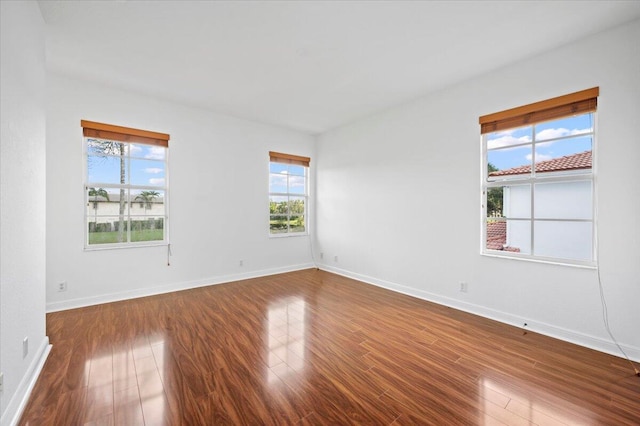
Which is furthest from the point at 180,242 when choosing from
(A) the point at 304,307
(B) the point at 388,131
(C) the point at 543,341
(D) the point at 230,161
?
(C) the point at 543,341

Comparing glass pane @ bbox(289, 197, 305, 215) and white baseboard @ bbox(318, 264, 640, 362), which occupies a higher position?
glass pane @ bbox(289, 197, 305, 215)

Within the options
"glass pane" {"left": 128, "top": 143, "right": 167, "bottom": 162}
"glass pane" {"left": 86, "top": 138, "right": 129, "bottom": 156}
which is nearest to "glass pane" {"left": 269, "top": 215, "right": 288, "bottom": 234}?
"glass pane" {"left": 128, "top": 143, "right": 167, "bottom": 162}

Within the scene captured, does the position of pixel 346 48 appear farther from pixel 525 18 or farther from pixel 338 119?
pixel 338 119

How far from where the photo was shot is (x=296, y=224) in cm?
570

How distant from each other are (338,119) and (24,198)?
4201 mm

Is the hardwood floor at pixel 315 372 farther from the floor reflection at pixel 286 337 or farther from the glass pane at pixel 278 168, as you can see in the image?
the glass pane at pixel 278 168

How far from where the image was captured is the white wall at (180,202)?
3332 mm

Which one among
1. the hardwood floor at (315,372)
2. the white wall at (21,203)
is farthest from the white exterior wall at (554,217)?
the white wall at (21,203)

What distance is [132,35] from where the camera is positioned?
2525 mm

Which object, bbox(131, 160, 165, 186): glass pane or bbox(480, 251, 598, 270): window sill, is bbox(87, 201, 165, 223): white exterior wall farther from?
bbox(480, 251, 598, 270): window sill

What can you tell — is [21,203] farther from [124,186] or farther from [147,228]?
[147,228]

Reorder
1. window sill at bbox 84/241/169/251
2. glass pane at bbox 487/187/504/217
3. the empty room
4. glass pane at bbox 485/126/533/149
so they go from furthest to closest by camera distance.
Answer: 1. window sill at bbox 84/241/169/251
2. glass pane at bbox 487/187/504/217
3. glass pane at bbox 485/126/533/149
4. the empty room

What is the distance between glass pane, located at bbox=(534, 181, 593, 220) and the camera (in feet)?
8.55

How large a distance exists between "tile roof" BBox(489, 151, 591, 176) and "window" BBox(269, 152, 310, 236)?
381 centimetres
